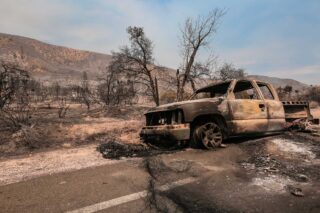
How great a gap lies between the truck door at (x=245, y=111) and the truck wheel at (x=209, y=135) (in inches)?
13.9

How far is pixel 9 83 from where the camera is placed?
1273cm

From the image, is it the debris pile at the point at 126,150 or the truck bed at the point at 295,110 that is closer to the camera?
the debris pile at the point at 126,150

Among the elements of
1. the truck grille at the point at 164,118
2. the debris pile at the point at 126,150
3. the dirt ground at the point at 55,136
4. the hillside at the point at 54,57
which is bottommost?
the debris pile at the point at 126,150

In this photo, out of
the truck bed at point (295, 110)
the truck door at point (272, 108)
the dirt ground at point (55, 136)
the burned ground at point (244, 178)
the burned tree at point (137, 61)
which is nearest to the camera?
the burned ground at point (244, 178)

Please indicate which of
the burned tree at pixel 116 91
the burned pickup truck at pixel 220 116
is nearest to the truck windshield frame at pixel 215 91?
the burned pickup truck at pixel 220 116

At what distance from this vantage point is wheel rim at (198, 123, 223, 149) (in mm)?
6992

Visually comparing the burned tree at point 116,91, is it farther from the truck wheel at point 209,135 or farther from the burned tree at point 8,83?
the truck wheel at point 209,135

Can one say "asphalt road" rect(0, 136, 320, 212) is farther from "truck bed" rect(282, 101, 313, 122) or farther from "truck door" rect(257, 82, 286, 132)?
"truck bed" rect(282, 101, 313, 122)

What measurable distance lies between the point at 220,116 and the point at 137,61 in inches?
662

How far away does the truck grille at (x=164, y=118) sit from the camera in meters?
6.91

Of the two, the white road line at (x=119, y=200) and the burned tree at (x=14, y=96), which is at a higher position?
the burned tree at (x=14, y=96)

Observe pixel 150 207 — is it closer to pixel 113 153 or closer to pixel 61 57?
pixel 113 153

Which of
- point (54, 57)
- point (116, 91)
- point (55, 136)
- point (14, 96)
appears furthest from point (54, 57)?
point (55, 136)

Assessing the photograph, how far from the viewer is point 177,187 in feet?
14.8
